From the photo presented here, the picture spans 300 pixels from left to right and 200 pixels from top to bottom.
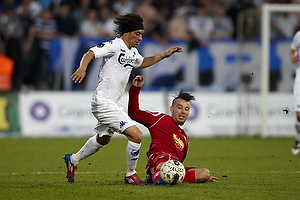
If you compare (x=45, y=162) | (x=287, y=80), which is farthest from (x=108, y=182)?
(x=287, y=80)

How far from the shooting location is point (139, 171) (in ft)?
28.7

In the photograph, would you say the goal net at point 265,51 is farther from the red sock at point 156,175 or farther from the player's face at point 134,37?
the red sock at point 156,175

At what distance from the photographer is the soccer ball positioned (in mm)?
6405

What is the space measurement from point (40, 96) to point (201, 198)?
10457 mm

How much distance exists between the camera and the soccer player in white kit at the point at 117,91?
6.83 metres

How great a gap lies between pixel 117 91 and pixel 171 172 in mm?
1305

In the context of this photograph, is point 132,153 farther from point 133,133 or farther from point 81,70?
point 81,70

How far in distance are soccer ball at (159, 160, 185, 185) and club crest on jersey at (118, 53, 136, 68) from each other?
1.40 metres

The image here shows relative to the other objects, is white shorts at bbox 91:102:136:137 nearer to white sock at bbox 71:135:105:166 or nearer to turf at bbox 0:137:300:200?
white sock at bbox 71:135:105:166

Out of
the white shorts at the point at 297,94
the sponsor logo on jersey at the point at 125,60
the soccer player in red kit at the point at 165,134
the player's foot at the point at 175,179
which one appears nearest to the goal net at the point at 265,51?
the white shorts at the point at 297,94

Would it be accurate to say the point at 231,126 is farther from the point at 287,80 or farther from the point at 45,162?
the point at 45,162

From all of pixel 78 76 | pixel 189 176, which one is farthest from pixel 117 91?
pixel 189 176

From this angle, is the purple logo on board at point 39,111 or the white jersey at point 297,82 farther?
the purple logo on board at point 39,111

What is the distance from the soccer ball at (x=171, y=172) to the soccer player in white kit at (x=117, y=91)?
0.45m
